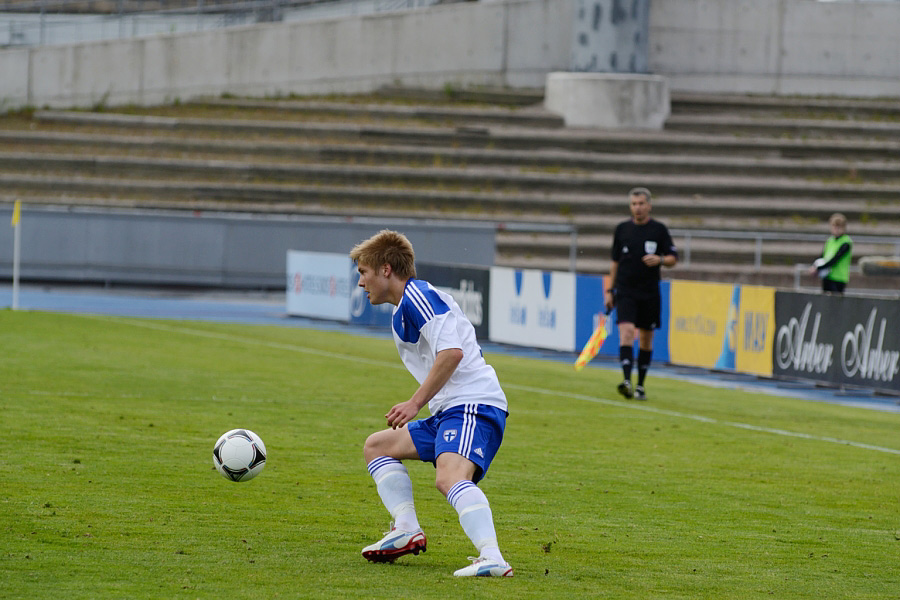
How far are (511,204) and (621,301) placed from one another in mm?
20853

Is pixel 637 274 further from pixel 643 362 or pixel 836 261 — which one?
pixel 836 261

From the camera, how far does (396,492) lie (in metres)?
6.07

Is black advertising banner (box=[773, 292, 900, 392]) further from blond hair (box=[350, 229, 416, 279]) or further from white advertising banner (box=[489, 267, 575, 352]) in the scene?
blond hair (box=[350, 229, 416, 279])

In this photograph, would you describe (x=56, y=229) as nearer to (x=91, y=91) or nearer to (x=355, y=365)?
(x=91, y=91)

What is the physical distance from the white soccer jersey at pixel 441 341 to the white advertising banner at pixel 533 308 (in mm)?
14403

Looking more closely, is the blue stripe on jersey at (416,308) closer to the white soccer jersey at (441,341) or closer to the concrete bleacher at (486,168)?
the white soccer jersey at (441,341)

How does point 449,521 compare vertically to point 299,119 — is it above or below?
below

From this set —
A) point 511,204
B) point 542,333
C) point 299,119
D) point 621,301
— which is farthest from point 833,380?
point 299,119

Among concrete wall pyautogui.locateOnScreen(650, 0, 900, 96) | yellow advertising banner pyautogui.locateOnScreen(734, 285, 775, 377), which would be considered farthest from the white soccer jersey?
concrete wall pyautogui.locateOnScreen(650, 0, 900, 96)

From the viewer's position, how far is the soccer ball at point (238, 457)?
707 centimetres

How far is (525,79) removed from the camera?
4022 centimetres

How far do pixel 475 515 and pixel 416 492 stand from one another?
2.79 m

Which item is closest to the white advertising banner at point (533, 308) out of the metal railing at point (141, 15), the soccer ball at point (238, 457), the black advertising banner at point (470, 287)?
the black advertising banner at point (470, 287)

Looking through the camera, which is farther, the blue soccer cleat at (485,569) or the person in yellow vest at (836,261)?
the person in yellow vest at (836,261)
